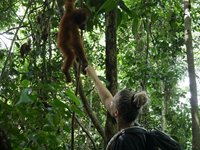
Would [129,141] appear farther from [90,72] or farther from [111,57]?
[111,57]

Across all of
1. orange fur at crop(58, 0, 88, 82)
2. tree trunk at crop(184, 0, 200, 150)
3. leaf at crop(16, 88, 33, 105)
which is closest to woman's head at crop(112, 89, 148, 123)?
orange fur at crop(58, 0, 88, 82)

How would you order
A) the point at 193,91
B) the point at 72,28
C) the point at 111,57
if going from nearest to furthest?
1. the point at 72,28
2. the point at 111,57
3. the point at 193,91

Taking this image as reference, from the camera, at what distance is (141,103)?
1.69 m

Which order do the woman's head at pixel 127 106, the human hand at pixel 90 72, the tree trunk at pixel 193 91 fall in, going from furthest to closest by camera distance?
1. the tree trunk at pixel 193 91
2. the human hand at pixel 90 72
3. the woman's head at pixel 127 106

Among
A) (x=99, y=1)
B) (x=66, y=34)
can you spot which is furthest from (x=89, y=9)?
(x=66, y=34)

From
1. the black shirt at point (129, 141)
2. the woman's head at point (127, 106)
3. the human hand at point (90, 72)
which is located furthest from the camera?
the human hand at point (90, 72)

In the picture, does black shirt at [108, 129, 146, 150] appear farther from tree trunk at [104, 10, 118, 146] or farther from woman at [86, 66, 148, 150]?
tree trunk at [104, 10, 118, 146]

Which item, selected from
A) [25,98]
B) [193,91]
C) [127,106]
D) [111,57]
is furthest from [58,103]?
[193,91]

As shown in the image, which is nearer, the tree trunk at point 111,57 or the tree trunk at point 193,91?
the tree trunk at point 111,57

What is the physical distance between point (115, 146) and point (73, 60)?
2.93 feet

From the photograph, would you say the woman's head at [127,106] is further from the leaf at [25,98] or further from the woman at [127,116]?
the leaf at [25,98]

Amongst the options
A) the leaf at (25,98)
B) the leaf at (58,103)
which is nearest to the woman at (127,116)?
the leaf at (58,103)

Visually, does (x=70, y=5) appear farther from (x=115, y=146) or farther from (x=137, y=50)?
(x=137, y=50)

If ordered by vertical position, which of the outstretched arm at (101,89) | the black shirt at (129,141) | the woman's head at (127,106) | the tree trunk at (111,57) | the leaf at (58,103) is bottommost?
the black shirt at (129,141)
